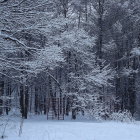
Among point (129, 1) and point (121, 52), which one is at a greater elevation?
point (129, 1)

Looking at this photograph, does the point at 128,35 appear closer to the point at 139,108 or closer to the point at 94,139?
the point at 139,108

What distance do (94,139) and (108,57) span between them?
18878 mm

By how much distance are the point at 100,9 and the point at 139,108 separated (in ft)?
40.2

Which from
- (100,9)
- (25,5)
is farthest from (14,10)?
(100,9)

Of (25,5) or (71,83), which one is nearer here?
(25,5)

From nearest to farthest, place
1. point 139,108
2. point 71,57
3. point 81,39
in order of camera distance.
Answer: point 81,39 → point 71,57 → point 139,108

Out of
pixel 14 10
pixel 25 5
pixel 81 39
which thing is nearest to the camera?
pixel 14 10

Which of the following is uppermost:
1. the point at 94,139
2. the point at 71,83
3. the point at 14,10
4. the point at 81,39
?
the point at 81,39

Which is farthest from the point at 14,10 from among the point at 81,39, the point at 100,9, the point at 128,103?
the point at 128,103

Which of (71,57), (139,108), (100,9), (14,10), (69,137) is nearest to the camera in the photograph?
→ (14,10)

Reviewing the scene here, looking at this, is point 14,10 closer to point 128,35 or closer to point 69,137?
point 69,137

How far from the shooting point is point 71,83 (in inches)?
837

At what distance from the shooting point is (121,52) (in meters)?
28.0

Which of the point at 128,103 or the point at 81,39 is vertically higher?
the point at 81,39
